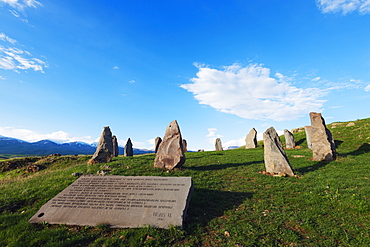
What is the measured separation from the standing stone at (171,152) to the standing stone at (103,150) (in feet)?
26.9

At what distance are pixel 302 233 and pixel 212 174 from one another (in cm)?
773

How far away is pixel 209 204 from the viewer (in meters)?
7.93

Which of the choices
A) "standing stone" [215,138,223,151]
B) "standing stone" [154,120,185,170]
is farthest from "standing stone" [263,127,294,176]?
"standing stone" [215,138,223,151]

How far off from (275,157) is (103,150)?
16100 mm

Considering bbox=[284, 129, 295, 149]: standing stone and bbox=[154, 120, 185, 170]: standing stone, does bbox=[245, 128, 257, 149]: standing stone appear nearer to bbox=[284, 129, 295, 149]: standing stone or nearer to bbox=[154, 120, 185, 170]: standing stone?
bbox=[284, 129, 295, 149]: standing stone

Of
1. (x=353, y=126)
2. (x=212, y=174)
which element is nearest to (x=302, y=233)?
(x=212, y=174)

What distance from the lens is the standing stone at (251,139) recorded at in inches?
1407

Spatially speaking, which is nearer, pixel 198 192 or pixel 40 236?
pixel 40 236

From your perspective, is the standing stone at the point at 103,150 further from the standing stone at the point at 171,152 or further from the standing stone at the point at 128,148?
the standing stone at the point at 128,148

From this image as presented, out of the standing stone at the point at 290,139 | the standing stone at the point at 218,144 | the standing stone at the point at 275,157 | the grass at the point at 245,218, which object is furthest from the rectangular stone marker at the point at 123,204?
the standing stone at the point at 218,144

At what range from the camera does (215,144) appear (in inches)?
1615

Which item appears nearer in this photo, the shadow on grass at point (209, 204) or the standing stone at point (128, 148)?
the shadow on grass at point (209, 204)

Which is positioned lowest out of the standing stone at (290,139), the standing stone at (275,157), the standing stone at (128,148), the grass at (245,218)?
the grass at (245,218)

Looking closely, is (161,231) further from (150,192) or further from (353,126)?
(353,126)
